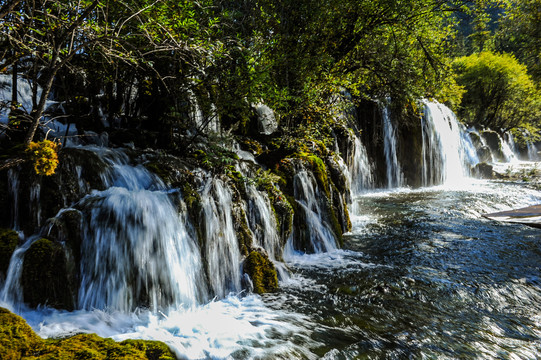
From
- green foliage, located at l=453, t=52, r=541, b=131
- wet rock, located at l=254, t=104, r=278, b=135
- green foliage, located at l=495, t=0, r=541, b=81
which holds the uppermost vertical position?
green foliage, located at l=453, t=52, r=541, b=131

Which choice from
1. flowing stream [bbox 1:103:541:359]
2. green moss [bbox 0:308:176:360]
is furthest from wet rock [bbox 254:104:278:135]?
green moss [bbox 0:308:176:360]

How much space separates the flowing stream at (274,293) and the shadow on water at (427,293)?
0.03 metres

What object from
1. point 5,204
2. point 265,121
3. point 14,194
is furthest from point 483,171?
point 5,204

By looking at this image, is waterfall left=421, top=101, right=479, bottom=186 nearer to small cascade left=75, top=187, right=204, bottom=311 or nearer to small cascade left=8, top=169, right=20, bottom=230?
small cascade left=75, top=187, right=204, bottom=311

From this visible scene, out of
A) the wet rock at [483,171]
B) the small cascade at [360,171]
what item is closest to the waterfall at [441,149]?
the wet rock at [483,171]

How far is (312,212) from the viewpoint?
820 cm

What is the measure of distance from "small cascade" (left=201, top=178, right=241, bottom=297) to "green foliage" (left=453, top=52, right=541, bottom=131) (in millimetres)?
34546

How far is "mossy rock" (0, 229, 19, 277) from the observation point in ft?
12.8

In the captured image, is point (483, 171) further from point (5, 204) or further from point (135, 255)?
point (5, 204)

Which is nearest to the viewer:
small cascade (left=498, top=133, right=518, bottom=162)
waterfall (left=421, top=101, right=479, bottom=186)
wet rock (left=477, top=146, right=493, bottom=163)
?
waterfall (left=421, top=101, right=479, bottom=186)

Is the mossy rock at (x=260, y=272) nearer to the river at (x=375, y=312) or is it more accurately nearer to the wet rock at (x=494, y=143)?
the river at (x=375, y=312)

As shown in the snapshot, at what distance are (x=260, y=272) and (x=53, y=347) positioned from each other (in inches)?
142

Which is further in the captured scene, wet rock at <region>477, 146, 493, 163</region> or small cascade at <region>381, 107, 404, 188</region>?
wet rock at <region>477, 146, 493, 163</region>

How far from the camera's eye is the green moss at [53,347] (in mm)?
2363
